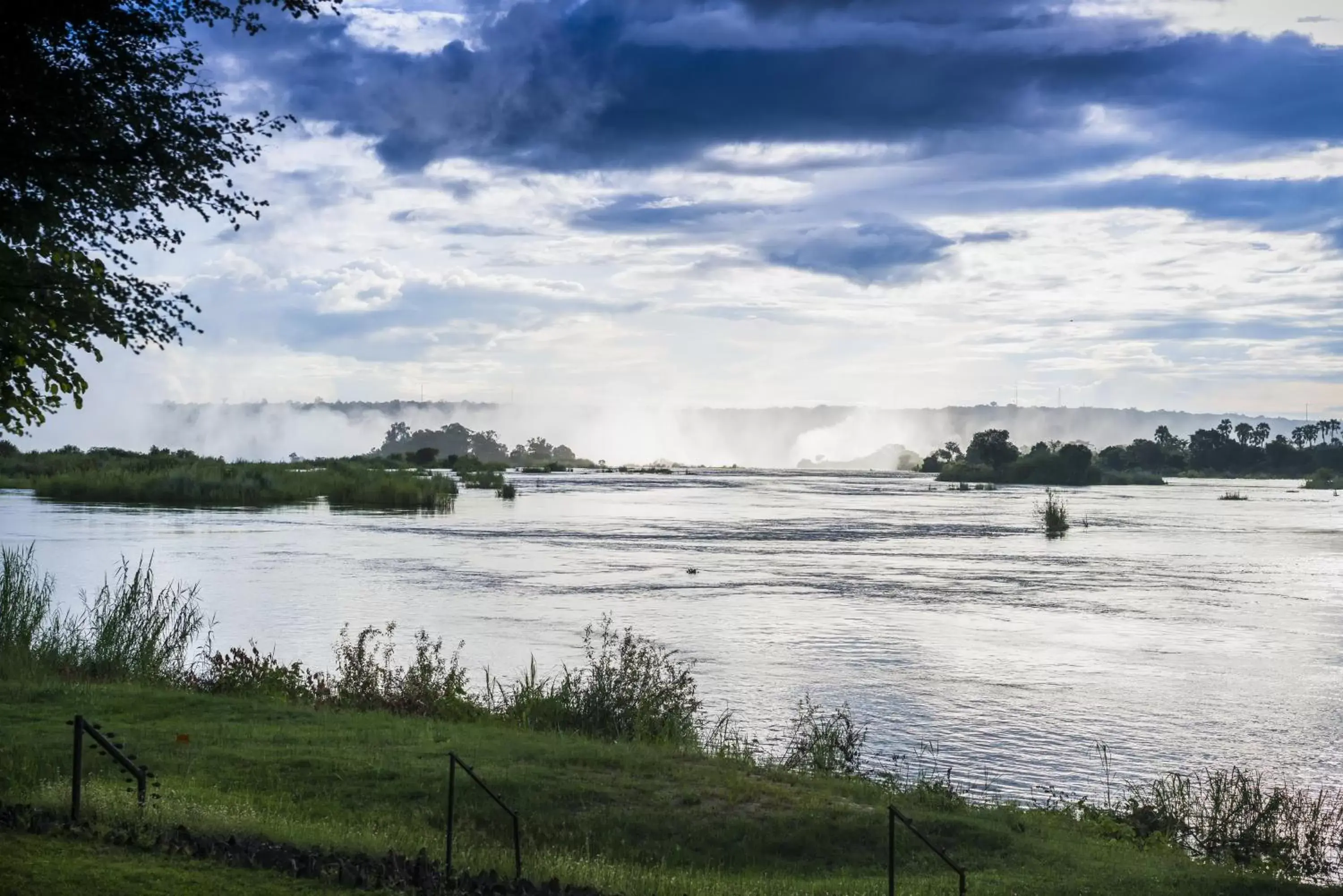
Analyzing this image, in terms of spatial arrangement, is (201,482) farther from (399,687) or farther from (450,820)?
(450,820)

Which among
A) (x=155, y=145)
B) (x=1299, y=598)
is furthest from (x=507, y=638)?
(x=1299, y=598)

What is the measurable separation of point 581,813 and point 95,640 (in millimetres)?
15943

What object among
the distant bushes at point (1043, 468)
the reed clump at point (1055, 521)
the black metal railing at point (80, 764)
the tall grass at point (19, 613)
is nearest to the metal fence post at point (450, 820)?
the black metal railing at point (80, 764)

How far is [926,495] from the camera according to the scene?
134m

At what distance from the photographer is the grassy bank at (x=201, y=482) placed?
268 ft

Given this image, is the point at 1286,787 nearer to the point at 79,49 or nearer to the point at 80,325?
the point at 80,325

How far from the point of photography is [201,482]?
85312mm

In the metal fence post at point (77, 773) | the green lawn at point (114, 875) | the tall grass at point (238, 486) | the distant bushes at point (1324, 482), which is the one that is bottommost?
the green lawn at point (114, 875)

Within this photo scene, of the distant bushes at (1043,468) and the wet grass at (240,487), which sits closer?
the wet grass at (240,487)

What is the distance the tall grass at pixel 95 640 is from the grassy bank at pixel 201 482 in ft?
184

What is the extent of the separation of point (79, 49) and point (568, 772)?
479 inches

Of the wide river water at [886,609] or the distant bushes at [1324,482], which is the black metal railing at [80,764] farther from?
the distant bushes at [1324,482]

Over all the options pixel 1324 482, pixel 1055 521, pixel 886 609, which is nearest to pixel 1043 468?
pixel 1324 482

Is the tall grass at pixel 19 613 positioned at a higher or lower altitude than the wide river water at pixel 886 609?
higher
